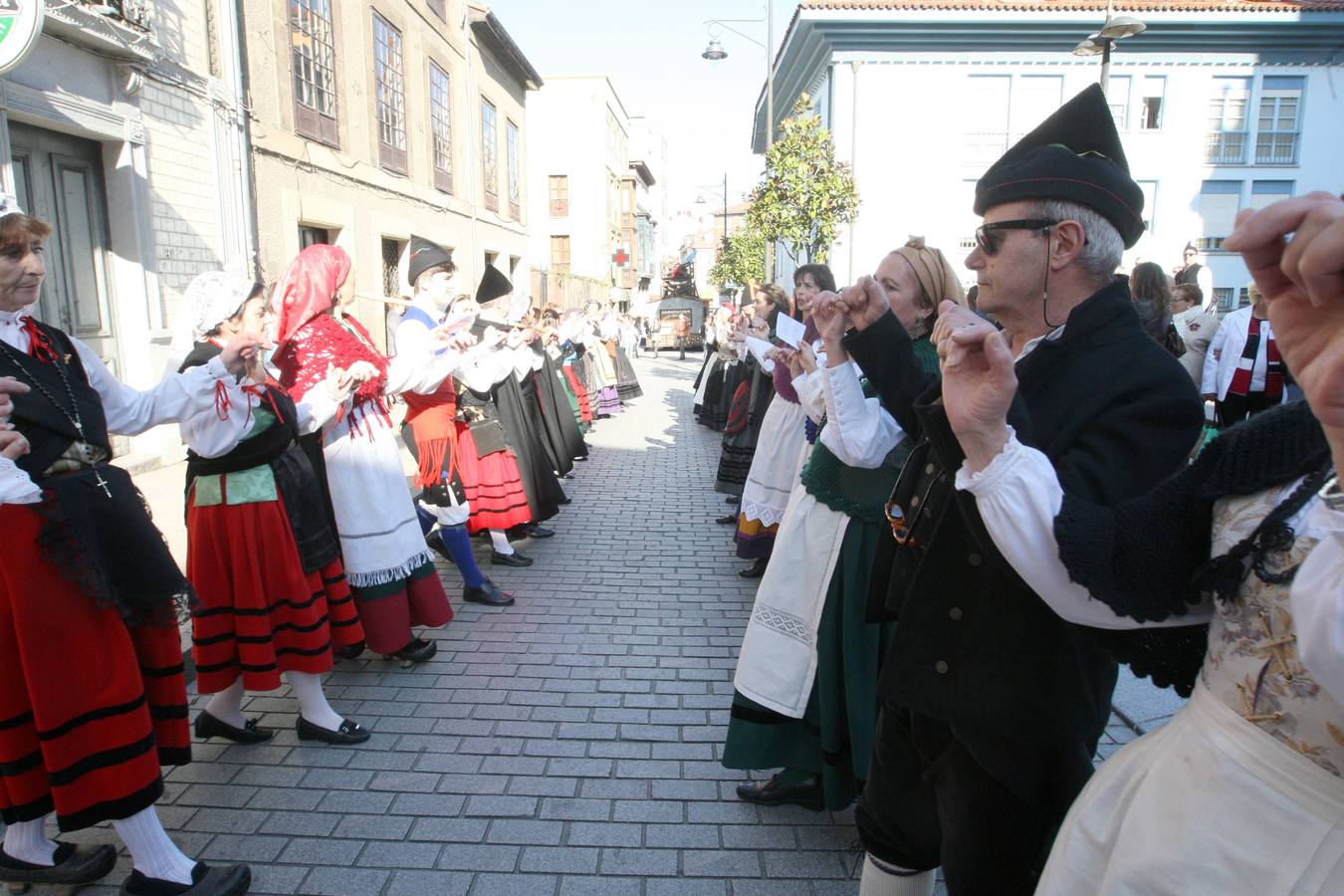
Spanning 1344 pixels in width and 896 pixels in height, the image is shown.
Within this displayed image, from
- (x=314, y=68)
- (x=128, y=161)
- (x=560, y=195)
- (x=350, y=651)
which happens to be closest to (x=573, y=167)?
(x=560, y=195)

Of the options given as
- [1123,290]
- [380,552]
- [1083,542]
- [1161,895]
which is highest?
[1123,290]

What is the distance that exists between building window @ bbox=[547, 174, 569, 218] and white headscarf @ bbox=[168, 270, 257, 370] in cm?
3693

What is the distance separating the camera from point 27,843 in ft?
8.10

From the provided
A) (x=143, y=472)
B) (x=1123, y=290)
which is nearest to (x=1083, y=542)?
(x=1123, y=290)

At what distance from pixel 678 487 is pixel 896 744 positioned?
262 inches

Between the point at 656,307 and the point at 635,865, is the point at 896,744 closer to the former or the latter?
the point at 635,865

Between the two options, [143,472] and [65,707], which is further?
[143,472]

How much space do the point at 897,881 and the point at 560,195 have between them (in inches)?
1546

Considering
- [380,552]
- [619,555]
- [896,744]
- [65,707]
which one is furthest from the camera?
[619,555]

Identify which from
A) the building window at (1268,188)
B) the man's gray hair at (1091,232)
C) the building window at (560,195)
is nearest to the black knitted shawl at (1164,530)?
the man's gray hair at (1091,232)

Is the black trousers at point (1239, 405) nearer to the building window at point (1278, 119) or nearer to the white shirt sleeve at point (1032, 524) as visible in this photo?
the white shirt sleeve at point (1032, 524)

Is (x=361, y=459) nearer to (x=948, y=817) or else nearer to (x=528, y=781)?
(x=528, y=781)

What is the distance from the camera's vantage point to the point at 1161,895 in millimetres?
1111

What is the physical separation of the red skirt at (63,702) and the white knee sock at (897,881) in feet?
6.51
